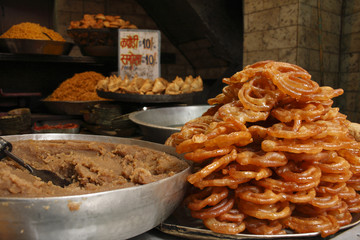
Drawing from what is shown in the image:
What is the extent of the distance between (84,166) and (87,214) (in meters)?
0.26

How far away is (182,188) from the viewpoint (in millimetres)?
732

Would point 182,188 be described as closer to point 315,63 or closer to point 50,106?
point 50,106

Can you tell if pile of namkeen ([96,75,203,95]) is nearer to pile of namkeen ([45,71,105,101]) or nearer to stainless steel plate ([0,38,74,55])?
pile of namkeen ([45,71,105,101])

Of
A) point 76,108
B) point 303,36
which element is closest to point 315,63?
point 303,36

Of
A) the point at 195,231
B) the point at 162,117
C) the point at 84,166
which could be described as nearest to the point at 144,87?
the point at 162,117

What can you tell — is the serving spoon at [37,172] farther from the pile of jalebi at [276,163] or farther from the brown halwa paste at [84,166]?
the pile of jalebi at [276,163]

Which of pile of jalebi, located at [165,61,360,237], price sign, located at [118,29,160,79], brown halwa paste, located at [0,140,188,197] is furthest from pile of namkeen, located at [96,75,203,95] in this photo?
pile of jalebi, located at [165,61,360,237]

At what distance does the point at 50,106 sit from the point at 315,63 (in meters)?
3.31

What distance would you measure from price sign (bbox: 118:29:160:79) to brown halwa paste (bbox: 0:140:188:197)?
87.0 inches

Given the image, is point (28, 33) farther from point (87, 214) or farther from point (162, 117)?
point (87, 214)

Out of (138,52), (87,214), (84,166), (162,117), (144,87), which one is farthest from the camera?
(138,52)

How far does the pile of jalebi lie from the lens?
705 mm

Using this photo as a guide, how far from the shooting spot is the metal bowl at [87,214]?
53 cm

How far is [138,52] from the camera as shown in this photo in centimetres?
308
